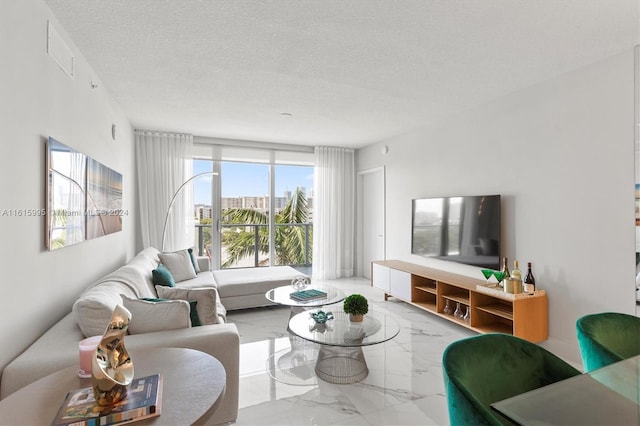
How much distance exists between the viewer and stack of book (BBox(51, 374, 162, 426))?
2.97 feet

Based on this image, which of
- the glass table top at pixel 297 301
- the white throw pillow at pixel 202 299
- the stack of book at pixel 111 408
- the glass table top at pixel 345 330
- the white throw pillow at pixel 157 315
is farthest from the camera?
the glass table top at pixel 297 301

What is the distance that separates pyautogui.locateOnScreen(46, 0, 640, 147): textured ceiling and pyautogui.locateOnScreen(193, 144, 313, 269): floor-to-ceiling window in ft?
5.74

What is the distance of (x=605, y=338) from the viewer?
1425 millimetres

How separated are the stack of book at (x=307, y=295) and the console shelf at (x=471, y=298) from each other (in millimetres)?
1388

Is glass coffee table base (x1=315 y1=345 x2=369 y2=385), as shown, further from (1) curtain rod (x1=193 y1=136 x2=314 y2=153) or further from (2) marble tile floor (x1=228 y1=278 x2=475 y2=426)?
(1) curtain rod (x1=193 y1=136 x2=314 y2=153)

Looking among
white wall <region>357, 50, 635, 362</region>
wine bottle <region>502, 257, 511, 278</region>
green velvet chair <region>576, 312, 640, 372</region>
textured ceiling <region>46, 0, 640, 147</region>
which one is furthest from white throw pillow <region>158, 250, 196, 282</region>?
green velvet chair <region>576, 312, 640, 372</region>

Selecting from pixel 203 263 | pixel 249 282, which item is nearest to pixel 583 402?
pixel 249 282

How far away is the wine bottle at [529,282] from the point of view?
9.52 ft

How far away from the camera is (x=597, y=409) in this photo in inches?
38.8

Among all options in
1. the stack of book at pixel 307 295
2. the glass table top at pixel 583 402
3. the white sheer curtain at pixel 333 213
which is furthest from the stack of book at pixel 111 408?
the white sheer curtain at pixel 333 213

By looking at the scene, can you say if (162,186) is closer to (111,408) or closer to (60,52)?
(60,52)

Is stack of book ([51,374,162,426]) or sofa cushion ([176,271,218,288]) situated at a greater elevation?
stack of book ([51,374,162,426])

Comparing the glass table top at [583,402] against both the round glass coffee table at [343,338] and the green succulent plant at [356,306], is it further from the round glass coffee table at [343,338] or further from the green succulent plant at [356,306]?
the green succulent plant at [356,306]

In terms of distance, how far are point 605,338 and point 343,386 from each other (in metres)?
1.57
